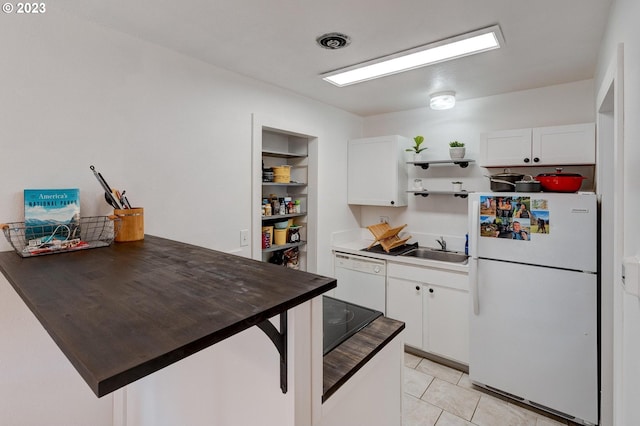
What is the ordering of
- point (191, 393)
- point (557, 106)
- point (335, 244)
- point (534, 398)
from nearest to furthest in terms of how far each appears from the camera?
point (191, 393), point (534, 398), point (557, 106), point (335, 244)

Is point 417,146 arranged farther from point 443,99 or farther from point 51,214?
point 51,214

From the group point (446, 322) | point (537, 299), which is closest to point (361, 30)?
point (537, 299)

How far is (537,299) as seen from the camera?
84.5 inches

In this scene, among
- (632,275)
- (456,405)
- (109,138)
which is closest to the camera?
(632,275)

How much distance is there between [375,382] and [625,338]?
3.11 ft

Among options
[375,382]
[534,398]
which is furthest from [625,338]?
[534,398]

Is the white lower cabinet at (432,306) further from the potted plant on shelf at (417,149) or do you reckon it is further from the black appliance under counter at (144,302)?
the black appliance under counter at (144,302)

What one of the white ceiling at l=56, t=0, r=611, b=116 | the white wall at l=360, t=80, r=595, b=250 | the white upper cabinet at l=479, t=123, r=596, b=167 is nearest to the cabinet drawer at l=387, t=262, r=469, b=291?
the white wall at l=360, t=80, r=595, b=250

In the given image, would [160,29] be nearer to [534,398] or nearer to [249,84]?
[249,84]

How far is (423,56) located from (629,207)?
141 cm

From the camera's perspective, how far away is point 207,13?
155 cm

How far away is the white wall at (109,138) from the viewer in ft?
4.60

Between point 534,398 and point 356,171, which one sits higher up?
point 356,171

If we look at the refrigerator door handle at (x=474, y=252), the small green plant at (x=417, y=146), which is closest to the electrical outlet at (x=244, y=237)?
the refrigerator door handle at (x=474, y=252)
